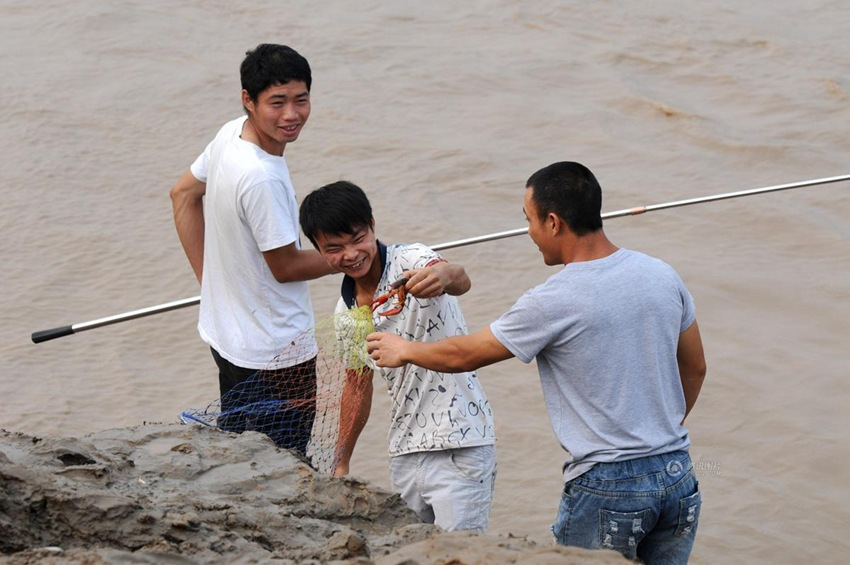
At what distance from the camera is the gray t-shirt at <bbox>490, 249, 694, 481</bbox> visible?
2.94 metres

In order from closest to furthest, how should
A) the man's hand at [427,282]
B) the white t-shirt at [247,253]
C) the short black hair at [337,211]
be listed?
the man's hand at [427,282], the short black hair at [337,211], the white t-shirt at [247,253]

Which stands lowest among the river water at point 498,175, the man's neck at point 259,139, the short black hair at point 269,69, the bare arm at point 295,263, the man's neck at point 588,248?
the river water at point 498,175

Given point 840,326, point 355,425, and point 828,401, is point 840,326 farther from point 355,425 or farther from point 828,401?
point 355,425

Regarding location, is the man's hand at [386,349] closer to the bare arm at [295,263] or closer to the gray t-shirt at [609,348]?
the gray t-shirt at [609,348]

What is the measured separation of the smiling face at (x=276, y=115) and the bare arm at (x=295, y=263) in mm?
384

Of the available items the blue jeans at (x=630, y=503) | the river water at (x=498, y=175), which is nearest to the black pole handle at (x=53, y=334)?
the river water at (x=498, y=175)

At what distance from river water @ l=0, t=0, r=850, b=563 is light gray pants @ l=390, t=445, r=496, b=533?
6.46ft

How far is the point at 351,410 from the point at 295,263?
0.54m

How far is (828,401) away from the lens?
6340 mm

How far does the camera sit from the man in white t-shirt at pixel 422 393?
3408 millimetres

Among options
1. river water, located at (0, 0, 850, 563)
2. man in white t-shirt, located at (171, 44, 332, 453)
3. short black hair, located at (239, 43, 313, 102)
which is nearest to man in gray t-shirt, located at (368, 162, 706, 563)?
man in white t-shirt, located at (171, 44, 332, 453)

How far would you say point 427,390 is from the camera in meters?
3.48

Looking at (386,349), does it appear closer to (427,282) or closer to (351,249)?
(427,282)

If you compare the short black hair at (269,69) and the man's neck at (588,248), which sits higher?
the short black hair at (269,69)
